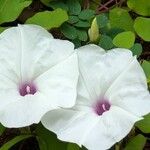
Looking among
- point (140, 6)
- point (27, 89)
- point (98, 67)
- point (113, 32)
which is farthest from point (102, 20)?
point (27, 89)

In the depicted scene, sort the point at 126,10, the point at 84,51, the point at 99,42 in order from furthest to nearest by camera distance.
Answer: the point at 126,10
the point at 99,42
the point at 84,51

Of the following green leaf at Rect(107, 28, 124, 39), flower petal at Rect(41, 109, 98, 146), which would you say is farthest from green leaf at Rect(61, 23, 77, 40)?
flower petal at Rect(41, 109, 98, 146)

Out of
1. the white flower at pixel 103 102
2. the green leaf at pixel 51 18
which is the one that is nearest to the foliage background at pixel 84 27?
the green leaf at pixel 51 18

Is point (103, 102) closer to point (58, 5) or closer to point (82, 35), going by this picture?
point (82, 35)

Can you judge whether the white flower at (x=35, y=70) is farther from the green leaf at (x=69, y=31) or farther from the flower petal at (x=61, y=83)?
the green leaf at (x=69, y=31)

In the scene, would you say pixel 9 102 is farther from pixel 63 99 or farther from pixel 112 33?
pixel 112 33

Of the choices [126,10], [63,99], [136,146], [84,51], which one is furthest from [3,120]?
[126,10]
